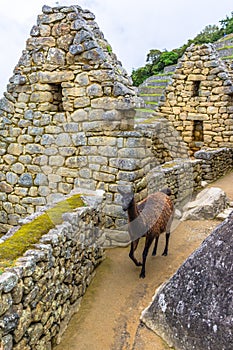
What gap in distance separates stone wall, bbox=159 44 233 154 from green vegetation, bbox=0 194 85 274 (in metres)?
8.90

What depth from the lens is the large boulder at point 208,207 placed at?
7160 millimetres

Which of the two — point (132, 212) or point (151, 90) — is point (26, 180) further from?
point (151, 90)

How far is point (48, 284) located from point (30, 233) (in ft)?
2.04

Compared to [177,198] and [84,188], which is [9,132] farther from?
[177,198]

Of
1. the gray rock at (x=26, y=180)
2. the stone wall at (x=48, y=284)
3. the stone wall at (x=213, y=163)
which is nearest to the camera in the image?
the stone wall at (x=48, y=284)

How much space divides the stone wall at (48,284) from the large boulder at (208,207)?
286 centimetres

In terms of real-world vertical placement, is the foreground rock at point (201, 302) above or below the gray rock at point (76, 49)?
A: below

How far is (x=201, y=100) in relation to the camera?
41.5 feet

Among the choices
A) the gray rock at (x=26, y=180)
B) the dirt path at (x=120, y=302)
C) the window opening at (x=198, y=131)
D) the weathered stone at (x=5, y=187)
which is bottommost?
the dirt path at (x=120, y=302)

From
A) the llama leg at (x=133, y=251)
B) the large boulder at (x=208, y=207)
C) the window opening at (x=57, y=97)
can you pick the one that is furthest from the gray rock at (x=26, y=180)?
the large boulder at (x=208, y=207)

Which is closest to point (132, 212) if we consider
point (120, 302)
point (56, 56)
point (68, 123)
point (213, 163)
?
point (120, 302)

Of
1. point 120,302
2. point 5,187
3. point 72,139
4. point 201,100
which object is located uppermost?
point 201,100

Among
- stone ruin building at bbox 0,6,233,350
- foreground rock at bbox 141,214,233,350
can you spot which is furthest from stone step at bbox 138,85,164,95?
foreground rock at bbox 141,214,233,350

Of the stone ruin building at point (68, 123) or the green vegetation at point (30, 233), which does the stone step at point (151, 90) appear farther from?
the green vegetation at point (30, 233)
